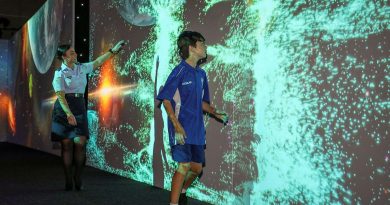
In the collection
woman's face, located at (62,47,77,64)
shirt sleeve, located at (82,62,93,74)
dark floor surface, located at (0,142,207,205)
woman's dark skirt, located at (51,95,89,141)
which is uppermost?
woman's face, located at (62,47,77,64)

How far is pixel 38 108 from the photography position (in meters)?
9.39

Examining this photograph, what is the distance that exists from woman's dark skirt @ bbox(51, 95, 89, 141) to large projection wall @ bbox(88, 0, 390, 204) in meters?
0.71

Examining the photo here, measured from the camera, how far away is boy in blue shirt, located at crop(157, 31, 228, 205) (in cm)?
299

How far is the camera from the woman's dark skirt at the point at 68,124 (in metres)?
4.39

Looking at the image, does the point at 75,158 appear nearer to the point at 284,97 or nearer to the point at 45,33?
the point at 284,97

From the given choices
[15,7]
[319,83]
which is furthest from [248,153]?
Result: [15,7]

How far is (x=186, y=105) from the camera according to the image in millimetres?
3047

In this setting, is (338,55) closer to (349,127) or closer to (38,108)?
(349,127)

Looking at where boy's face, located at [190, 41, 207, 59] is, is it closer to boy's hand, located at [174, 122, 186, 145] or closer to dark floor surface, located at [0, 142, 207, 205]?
boy's hand, located at [174, 122, 186, 145]

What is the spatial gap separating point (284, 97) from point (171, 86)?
0.74 m

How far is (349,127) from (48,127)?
23.0ft

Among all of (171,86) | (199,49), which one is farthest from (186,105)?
(199,49)

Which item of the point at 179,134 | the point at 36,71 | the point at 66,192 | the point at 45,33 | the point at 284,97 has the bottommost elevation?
the point at 66,192

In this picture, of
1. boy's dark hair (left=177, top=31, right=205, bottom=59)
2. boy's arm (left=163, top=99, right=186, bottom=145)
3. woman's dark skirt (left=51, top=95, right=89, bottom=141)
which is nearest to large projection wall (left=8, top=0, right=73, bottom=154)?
woman's dark skirt (left=51, top=95, right=89, bottom=141)
